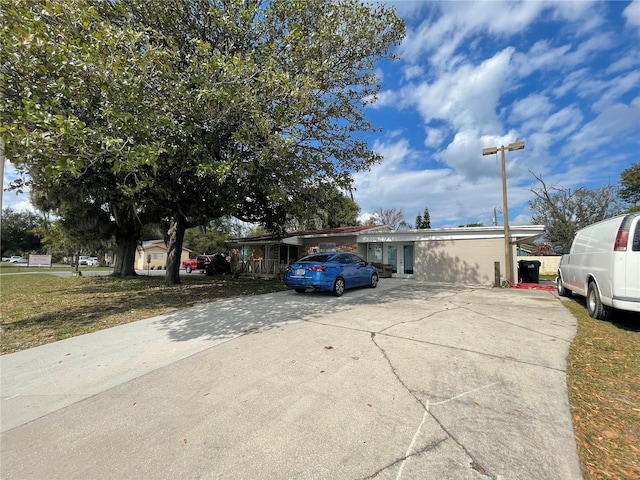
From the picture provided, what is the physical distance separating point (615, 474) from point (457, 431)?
103 centimetres

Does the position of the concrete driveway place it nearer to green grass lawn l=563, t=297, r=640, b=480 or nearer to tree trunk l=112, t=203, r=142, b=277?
green grass lawn l=563, t=297, r=640, b=480

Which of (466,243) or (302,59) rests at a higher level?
(302,59)

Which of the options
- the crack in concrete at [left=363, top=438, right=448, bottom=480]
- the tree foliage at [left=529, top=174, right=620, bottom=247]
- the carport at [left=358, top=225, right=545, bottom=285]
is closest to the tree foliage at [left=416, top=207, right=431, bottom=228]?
the tree foliage at [left=529, top=174, right=620, bottom=247]

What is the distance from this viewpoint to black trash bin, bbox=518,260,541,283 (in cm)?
1466

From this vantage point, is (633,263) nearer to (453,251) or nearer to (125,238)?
(453,251)

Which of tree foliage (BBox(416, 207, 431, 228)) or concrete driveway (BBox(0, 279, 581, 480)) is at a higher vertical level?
tree foliage (BBox(416, 207, 431, 228))

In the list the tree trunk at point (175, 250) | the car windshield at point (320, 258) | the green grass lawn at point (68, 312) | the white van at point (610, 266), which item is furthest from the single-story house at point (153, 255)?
the white van at point (610, 266)

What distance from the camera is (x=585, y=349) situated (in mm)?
4809

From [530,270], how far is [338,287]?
405 inches

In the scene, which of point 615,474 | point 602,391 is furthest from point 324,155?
point 615,474

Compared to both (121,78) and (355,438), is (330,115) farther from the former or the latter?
(355,438)

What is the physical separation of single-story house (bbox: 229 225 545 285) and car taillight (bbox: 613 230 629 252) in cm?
879

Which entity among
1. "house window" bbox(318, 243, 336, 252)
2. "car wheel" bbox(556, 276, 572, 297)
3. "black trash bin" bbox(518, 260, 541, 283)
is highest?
"house window" bbox(318, 243, 336, 252)

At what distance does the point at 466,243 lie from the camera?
15164 millimetres
